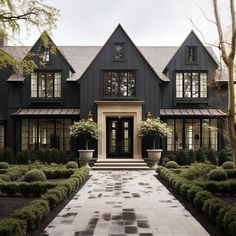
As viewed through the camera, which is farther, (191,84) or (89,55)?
(89,55)

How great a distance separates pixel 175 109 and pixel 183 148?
2826mm

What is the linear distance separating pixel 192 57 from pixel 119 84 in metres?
5.71

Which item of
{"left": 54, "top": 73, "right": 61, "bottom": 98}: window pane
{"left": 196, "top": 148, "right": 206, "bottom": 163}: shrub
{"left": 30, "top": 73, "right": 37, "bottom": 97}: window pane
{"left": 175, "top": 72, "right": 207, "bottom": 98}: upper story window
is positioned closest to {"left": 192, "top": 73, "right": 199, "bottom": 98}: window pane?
{"left": 175, "top": 72, "right": 207, "bottom": 98}: upper story window

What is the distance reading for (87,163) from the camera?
24.4 m

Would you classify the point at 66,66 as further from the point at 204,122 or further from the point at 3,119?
the point at 204,122

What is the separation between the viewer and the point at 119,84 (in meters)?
26.4

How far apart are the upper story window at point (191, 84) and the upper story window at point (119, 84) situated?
340 cm

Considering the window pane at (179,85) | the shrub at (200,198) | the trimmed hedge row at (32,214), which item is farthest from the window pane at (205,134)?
the shrub at (200,198)

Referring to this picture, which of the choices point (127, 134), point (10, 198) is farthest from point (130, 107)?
point (10, 198)

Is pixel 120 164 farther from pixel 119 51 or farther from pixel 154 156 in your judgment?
pixel 119 51

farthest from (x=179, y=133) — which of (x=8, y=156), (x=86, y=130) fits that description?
(x=8, y=156)

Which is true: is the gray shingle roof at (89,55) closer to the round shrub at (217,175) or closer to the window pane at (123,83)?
the window pane at (123,83)

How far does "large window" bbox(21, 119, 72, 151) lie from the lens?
26.9 m

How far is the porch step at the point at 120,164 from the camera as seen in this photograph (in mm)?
23125
